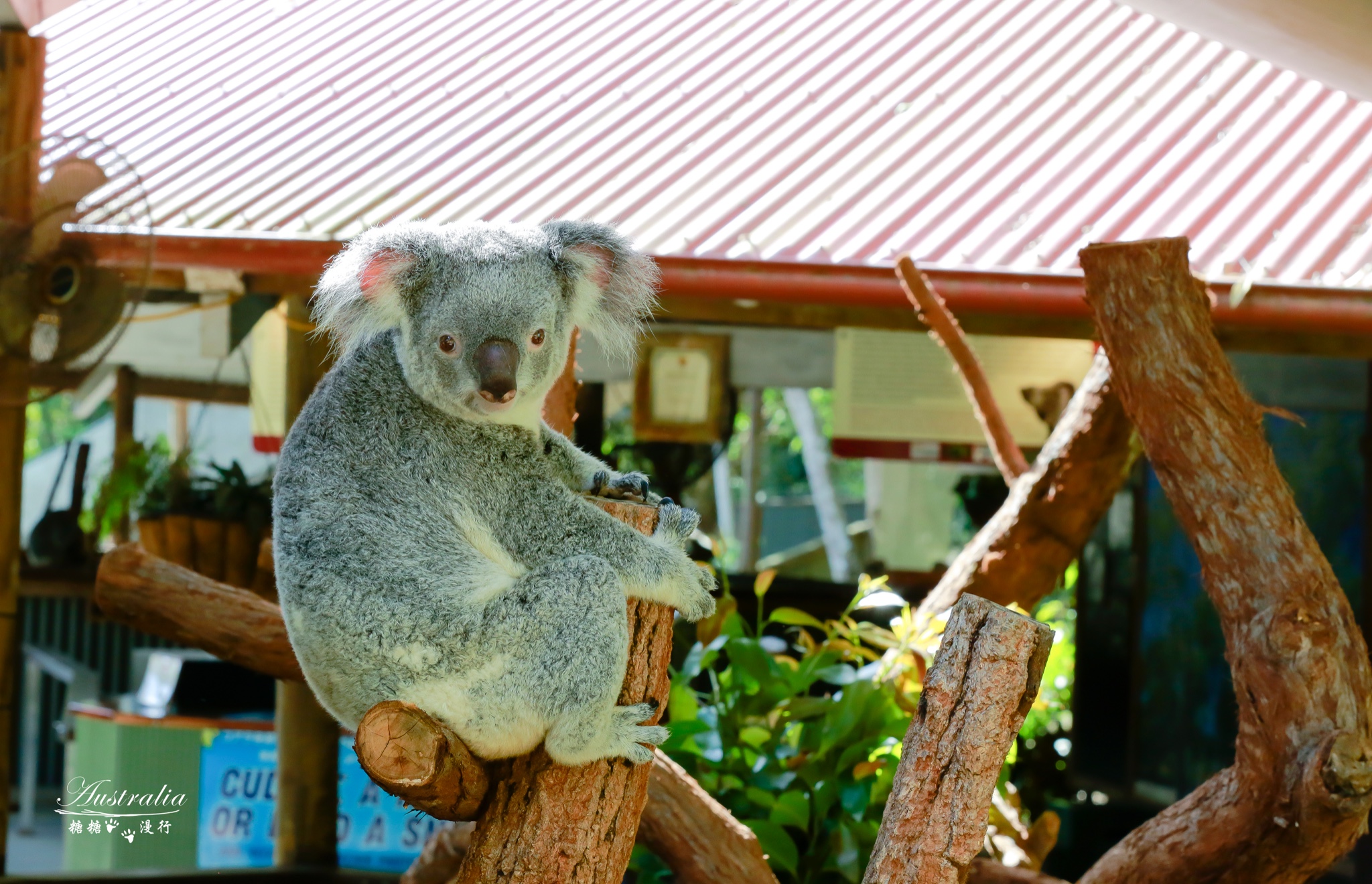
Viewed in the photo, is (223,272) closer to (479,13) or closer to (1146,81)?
(479,13)

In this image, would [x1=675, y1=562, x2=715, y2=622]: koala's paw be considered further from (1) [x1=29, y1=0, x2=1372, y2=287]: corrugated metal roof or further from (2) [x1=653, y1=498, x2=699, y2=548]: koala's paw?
(1) [x1=29, y1=0, x2=1372, y2=287]: corrugated metal roof

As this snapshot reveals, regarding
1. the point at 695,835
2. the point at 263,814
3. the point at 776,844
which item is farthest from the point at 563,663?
the point at 263,814

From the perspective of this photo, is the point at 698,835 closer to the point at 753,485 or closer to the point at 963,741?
the point at 963,741

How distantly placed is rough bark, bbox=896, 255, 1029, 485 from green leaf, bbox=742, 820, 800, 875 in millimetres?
1298

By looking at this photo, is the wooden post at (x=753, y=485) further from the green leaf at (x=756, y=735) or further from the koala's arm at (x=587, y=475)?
the koala's arm at (x=587, y=475)

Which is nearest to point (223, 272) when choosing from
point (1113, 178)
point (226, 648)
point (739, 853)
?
point (226, 648)

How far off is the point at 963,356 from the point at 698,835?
159cm

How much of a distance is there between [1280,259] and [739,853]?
244cm

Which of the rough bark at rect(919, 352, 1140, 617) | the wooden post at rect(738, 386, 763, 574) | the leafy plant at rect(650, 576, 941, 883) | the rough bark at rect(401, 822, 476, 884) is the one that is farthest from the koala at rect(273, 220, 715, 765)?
the wooden post at rect(738, 386, 763, 574)

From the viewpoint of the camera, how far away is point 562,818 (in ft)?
6.19

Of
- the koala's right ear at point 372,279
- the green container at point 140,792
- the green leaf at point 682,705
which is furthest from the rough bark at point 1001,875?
the green container at point 140,792

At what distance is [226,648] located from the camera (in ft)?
9.80

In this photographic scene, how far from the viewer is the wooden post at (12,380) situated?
3338mm

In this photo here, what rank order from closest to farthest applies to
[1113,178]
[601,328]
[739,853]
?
[601,328] < [739,853] < [1113,178]
